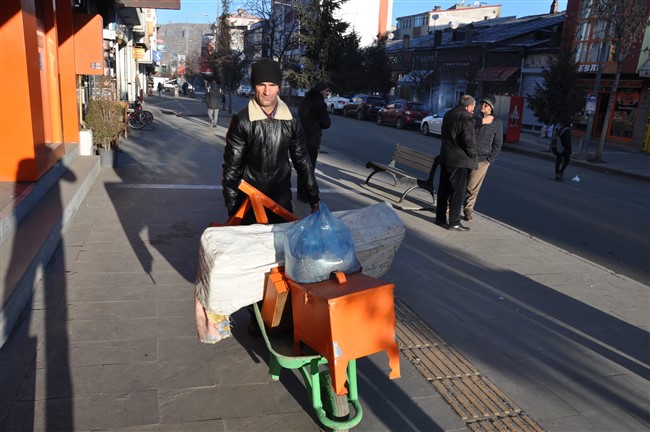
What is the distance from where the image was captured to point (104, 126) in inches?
434

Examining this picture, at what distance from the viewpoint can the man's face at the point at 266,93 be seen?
3807 mm

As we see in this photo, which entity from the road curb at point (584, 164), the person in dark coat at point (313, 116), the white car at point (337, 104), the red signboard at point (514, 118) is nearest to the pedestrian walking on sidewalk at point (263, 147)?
the person in dark coat at point (313, 116)

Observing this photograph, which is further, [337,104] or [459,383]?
[337,104]

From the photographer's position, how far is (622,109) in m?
25.8

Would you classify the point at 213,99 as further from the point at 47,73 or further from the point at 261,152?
the point at 261,152

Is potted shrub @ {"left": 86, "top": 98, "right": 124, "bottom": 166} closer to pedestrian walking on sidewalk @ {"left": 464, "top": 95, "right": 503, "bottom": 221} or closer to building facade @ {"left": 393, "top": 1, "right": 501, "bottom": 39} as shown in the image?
pedestrian walking on sidewalk @ {"left": 464, "top": 95, "right": 503, "bottom": 221}

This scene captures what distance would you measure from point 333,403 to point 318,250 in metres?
0.88

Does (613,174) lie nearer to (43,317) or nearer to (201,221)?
(201,221)

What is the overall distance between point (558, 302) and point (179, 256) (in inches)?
154

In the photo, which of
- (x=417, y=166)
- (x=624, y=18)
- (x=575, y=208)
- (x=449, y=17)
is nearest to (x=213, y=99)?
(x=417, y=166)

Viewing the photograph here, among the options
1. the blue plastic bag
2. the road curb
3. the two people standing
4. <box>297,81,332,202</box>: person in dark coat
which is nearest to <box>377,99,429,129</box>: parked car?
the road curb

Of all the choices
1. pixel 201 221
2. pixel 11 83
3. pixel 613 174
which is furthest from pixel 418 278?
pixel 613 174

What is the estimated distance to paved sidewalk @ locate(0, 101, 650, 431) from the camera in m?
3.28

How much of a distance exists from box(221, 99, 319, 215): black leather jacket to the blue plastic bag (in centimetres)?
110
